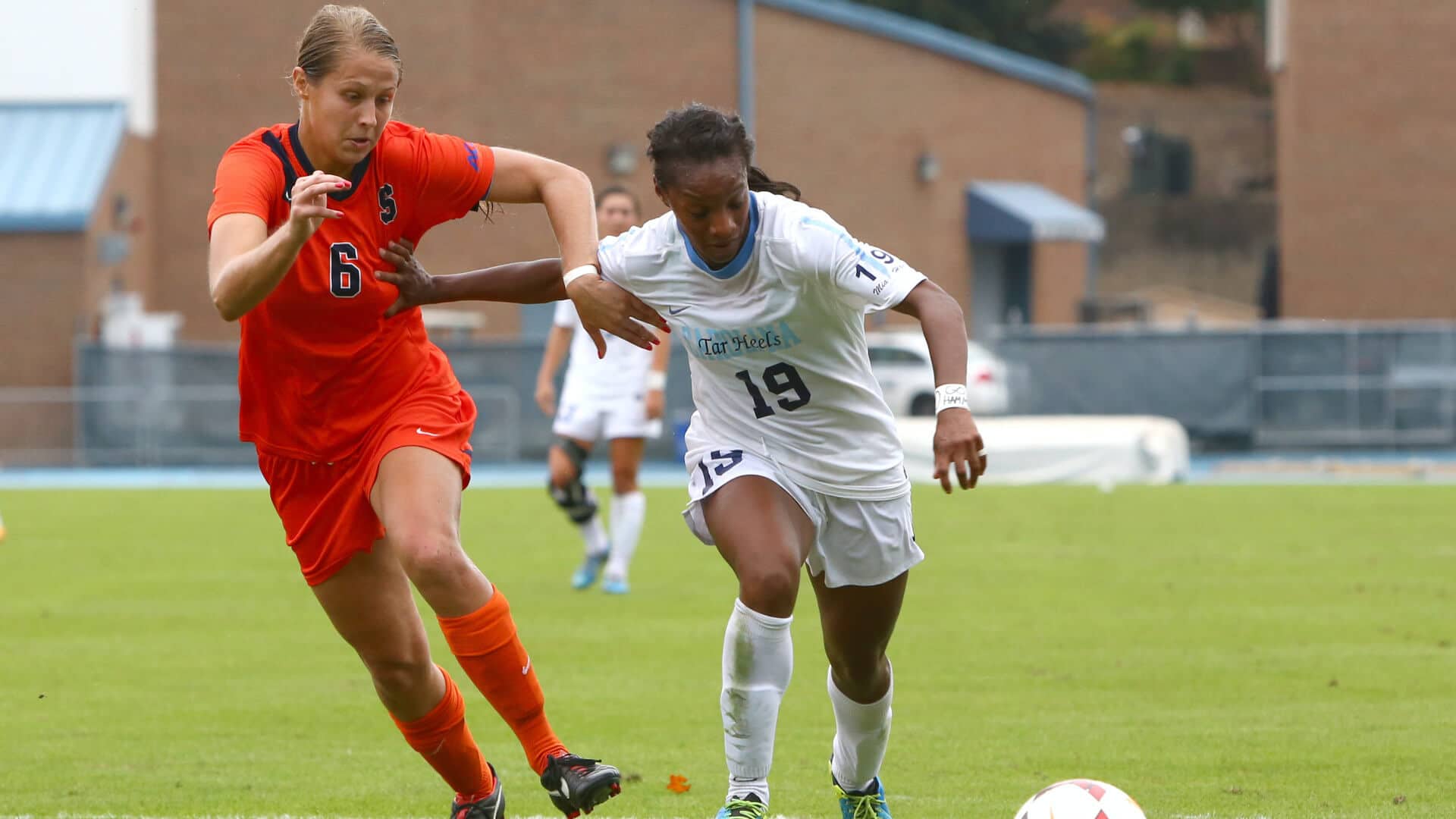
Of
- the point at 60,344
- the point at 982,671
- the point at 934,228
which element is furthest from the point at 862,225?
the point at 982,671

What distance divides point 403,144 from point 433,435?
0.81m

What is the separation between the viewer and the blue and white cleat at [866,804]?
17.5 feet

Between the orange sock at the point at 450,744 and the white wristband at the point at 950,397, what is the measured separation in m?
1.66

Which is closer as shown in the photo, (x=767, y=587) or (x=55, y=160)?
(x=767, y=587)

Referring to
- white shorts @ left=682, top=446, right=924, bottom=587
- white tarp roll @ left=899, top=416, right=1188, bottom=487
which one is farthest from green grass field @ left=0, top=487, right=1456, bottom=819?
white tarp roll @ left=899, top=416, right=1188, bottom=487

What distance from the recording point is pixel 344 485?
5027 mm

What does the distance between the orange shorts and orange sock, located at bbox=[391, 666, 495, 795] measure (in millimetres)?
496

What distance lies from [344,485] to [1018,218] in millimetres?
34723

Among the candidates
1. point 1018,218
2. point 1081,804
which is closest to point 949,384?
point 1081,804

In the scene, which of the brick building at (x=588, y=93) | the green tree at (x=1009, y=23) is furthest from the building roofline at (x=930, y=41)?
the green tree at (x=1009, y=23)

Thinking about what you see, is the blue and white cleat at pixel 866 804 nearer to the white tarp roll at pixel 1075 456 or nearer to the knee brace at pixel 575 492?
the knee brace at pixel 575 492

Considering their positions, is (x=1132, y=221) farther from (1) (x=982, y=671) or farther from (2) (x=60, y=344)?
(1) (x=982, y=671)

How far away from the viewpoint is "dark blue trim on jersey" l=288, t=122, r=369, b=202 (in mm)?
4945

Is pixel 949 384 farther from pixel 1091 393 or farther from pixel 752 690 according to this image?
pixel 1091 393
